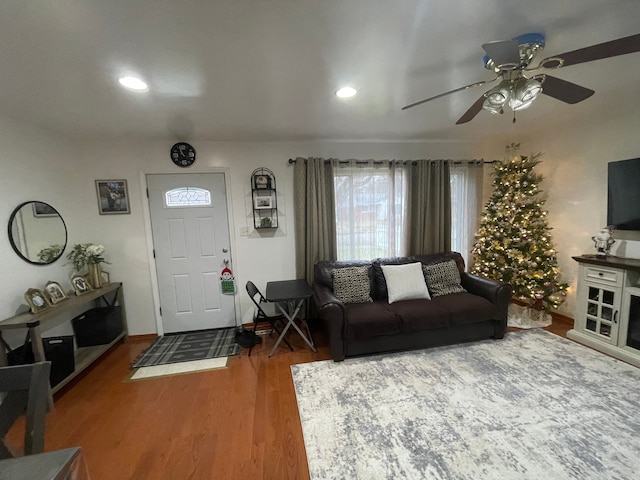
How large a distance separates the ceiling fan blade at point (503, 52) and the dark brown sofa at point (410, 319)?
2.10m

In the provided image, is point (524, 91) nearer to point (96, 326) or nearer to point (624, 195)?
point (624, 195)

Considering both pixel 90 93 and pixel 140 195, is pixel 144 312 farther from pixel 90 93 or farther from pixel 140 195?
pixel 90 93

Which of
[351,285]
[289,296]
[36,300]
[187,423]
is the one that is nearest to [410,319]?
[351,285]

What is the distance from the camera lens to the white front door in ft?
10.4

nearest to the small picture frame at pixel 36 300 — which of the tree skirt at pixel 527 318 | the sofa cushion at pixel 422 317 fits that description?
the sofa cushion at pixel 422 317

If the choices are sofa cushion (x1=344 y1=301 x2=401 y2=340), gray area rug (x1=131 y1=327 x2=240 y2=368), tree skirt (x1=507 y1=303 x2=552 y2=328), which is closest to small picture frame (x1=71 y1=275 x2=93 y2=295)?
gray area rug (x1=131 y1=327 x2=240 y2=368)

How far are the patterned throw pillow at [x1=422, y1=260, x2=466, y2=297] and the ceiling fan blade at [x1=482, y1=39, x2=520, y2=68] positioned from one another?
229cm

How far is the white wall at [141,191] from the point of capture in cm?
278

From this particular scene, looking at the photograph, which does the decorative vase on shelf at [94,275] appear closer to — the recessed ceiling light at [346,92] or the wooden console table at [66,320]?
the wooden console table at [66,320]

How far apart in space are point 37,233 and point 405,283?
12.4ft

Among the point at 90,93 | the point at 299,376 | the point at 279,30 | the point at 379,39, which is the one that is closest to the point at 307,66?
the point at 279,30

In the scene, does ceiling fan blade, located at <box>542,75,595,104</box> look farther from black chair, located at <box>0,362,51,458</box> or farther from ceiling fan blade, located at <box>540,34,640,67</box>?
black chair, located at <box>0,362,51,458</box>

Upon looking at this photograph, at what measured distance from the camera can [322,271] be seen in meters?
3.18

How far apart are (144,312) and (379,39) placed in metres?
3.77
